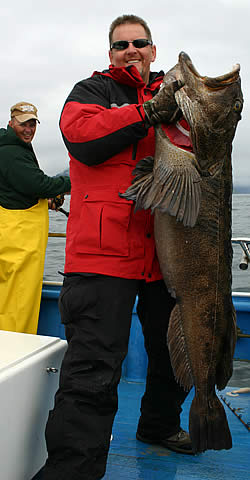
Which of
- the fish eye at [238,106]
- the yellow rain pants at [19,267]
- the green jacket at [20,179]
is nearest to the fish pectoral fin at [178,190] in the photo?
the fish eye at [238,106]

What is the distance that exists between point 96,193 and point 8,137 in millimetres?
2574

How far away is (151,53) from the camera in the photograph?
280 centimetres

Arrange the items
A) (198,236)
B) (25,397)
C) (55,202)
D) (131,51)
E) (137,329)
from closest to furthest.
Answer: (25,397) → (198,236) → (131,51) → (137,329) → (55,202)

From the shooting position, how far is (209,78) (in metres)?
2.24

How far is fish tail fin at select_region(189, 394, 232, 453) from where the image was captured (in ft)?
7.82

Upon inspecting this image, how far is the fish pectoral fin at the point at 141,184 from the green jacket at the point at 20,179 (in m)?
2.27

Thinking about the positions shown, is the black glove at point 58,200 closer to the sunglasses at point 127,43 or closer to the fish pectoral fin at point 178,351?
the sunglasses at point 127,43

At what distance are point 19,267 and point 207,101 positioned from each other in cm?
287

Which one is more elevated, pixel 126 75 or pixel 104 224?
pixel 126 75

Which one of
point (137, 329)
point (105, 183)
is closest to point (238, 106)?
point (105, 183)

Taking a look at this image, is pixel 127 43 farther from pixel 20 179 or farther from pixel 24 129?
pixel 24 129

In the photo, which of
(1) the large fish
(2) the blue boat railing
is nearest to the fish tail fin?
(1) the large fish

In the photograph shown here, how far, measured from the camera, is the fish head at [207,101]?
2.23m

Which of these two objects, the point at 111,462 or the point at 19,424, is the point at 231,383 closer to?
the point at 111,462
